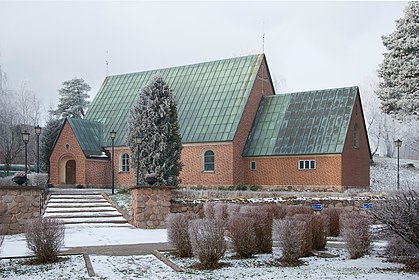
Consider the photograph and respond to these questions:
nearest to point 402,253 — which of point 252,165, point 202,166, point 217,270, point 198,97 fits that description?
point 217,270

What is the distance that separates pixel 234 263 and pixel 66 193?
52.2ft

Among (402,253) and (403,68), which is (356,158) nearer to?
(403,68)

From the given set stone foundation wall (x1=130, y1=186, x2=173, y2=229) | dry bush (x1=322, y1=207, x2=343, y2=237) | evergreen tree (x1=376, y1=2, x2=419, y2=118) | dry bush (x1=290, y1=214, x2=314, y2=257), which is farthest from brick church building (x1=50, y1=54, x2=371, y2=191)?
dry bush (x1=290, y1=214, x2=314, y2=257)

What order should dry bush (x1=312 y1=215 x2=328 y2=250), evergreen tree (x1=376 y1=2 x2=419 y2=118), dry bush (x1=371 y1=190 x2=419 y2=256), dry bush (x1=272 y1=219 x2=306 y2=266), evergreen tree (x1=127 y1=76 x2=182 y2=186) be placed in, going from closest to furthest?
dry bush (x1=371 y1=190 x2=419 y2=256) → dry bush (x1=272 y1=219 x2=306 y2=266) → dry bush (x1=312 y1=215 x2=328 y2=250) → evergreen tree (x1=127 y1=76 x2=182 y2=186) → evergreen tree (x1=376 y1=2 x2=419 y2=118)

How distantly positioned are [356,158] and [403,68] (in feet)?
20.4

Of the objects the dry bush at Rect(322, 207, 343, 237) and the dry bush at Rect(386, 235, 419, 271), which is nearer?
the dry bush at Rect(386, 235, 419, 271)

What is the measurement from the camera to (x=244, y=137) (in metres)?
32.3

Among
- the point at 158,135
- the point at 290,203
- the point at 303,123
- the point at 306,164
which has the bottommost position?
the point at 290,203

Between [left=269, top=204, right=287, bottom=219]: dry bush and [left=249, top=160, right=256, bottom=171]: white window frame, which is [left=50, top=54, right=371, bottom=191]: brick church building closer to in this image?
[left=249, top=160, right=256, bottom=171]: white window frame

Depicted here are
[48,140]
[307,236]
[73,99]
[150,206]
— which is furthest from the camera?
[73,99]

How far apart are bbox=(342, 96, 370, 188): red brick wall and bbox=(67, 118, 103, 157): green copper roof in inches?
661

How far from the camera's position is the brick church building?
29.7 m

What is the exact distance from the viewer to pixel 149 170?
84.5 ft

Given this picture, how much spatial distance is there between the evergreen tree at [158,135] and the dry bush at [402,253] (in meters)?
16.3
